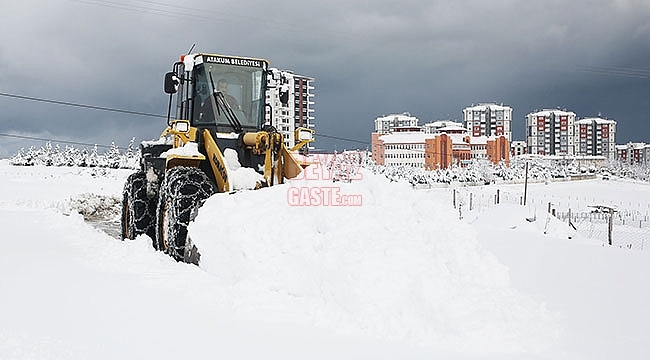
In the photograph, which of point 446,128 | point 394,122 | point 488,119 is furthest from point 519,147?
point 446,128

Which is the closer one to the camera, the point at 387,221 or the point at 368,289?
the point at 368,289

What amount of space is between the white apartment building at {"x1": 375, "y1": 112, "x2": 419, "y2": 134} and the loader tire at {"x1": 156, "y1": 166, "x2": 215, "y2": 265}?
100668mm

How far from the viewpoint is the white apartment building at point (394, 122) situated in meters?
110

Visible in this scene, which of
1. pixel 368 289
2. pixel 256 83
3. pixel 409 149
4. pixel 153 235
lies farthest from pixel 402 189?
pixel 409 149

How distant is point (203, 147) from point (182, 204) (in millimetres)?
1367

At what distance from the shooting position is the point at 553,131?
395ft

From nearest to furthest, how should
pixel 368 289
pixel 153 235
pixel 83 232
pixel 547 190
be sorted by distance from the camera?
pixel 368 289
pixel 153 235
pixel 83 232
pixel 547 190

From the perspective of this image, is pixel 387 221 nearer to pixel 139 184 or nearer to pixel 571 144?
pixel 139 184

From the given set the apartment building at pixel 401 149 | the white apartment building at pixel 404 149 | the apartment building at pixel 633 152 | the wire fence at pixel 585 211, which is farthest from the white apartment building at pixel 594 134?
the wire fence at pixel 585 211

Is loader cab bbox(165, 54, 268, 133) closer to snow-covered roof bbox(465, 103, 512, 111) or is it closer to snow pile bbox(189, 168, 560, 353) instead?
snow pile bbox(189, 168, 560, 353)

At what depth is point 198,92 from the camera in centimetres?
896

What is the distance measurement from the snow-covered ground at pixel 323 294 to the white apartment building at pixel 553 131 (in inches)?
4727

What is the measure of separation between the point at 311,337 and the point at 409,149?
249 ft

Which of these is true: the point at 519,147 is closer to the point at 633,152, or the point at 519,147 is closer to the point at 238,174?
the point at 633,152
